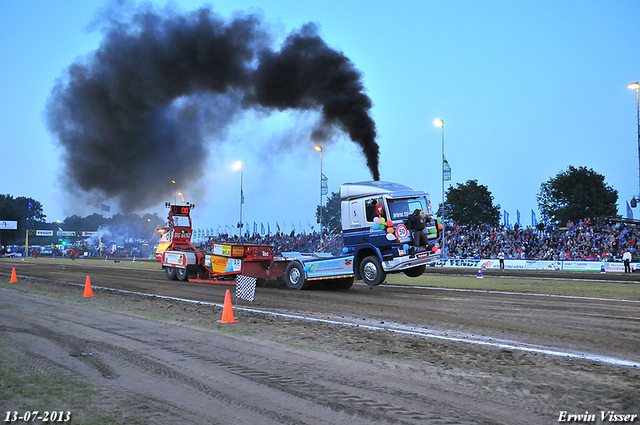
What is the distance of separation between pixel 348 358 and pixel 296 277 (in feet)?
33.8

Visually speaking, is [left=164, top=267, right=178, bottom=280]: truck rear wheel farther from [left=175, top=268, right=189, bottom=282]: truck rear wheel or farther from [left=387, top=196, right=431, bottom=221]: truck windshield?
[left=387, top=196, right=431, bottom=221]: truck windshield

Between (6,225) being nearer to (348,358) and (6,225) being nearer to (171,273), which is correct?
(171,273)

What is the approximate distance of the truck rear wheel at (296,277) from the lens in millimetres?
16716

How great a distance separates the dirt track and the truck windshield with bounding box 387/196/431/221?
12.0 ft

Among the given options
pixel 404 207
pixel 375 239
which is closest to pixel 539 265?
pixel 404 207

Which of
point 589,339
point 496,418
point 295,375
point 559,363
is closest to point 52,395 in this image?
point 295,375

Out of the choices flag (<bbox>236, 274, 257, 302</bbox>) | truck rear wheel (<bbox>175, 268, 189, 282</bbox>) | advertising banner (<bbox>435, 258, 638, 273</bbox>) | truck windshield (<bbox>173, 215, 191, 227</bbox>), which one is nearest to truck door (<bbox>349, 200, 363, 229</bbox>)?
flag (<bbox>236, 274, 257, 302</bbox>)

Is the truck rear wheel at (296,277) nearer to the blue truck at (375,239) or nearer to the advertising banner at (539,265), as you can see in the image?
the blue truck at (375,239)

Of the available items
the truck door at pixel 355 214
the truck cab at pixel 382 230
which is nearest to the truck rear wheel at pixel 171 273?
the truck cab at pixel 382 230

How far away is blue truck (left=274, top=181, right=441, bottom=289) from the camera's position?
15.5 metres

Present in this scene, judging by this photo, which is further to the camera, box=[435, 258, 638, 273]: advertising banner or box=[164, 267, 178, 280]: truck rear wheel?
box=[435, 258, 638, 273]: advertising banner

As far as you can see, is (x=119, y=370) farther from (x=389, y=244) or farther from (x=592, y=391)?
(x=389, y=244)

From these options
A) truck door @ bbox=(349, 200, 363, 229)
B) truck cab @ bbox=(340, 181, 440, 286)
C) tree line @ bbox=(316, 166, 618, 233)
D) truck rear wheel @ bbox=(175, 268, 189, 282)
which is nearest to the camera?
truck cab @ bbox=(340, 181, 440, 286)

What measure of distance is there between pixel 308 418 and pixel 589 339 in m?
5.71
